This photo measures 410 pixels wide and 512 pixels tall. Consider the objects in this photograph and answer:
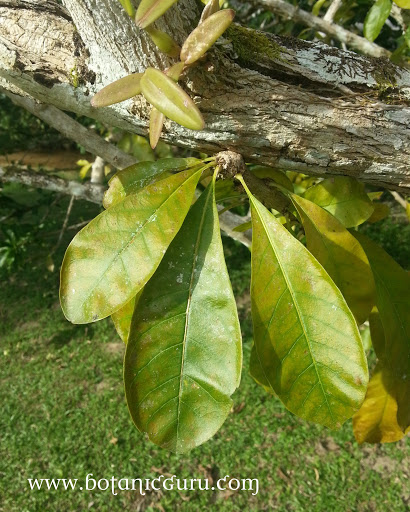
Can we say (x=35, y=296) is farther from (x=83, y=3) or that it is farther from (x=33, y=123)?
(x=33, y=123)

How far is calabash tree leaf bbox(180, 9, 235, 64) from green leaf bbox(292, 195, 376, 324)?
0.36m

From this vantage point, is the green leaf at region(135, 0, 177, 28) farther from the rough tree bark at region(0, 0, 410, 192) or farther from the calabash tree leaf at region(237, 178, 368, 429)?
the calabash tree leaf at region(237, 178, 368, 429)

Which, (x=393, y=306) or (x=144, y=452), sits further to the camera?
(x=144, y=452)

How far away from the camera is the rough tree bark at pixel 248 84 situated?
82 cm

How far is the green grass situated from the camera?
259 cm

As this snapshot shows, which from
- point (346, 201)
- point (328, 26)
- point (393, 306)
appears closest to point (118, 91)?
point (346, 201)

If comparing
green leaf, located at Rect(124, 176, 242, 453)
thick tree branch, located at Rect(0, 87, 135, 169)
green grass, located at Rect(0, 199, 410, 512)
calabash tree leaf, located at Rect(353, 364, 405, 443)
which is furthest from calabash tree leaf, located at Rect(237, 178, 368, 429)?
green grass, located at Rect(0, 199, 410, 512)

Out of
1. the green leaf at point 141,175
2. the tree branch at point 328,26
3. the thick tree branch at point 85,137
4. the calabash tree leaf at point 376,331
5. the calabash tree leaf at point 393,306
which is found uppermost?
the tree branch at point 328,26

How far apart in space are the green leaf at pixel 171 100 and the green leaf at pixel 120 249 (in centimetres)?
17

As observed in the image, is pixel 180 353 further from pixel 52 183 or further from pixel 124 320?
pixel 52 183

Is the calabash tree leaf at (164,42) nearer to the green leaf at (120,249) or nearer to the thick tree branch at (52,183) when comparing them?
the green leaf at (120,249)

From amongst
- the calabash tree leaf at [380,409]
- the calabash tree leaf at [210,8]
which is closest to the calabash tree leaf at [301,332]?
the calabash tree leaf at [210,8]

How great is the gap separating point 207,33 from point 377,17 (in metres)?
1.18

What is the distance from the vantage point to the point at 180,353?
0.84m
